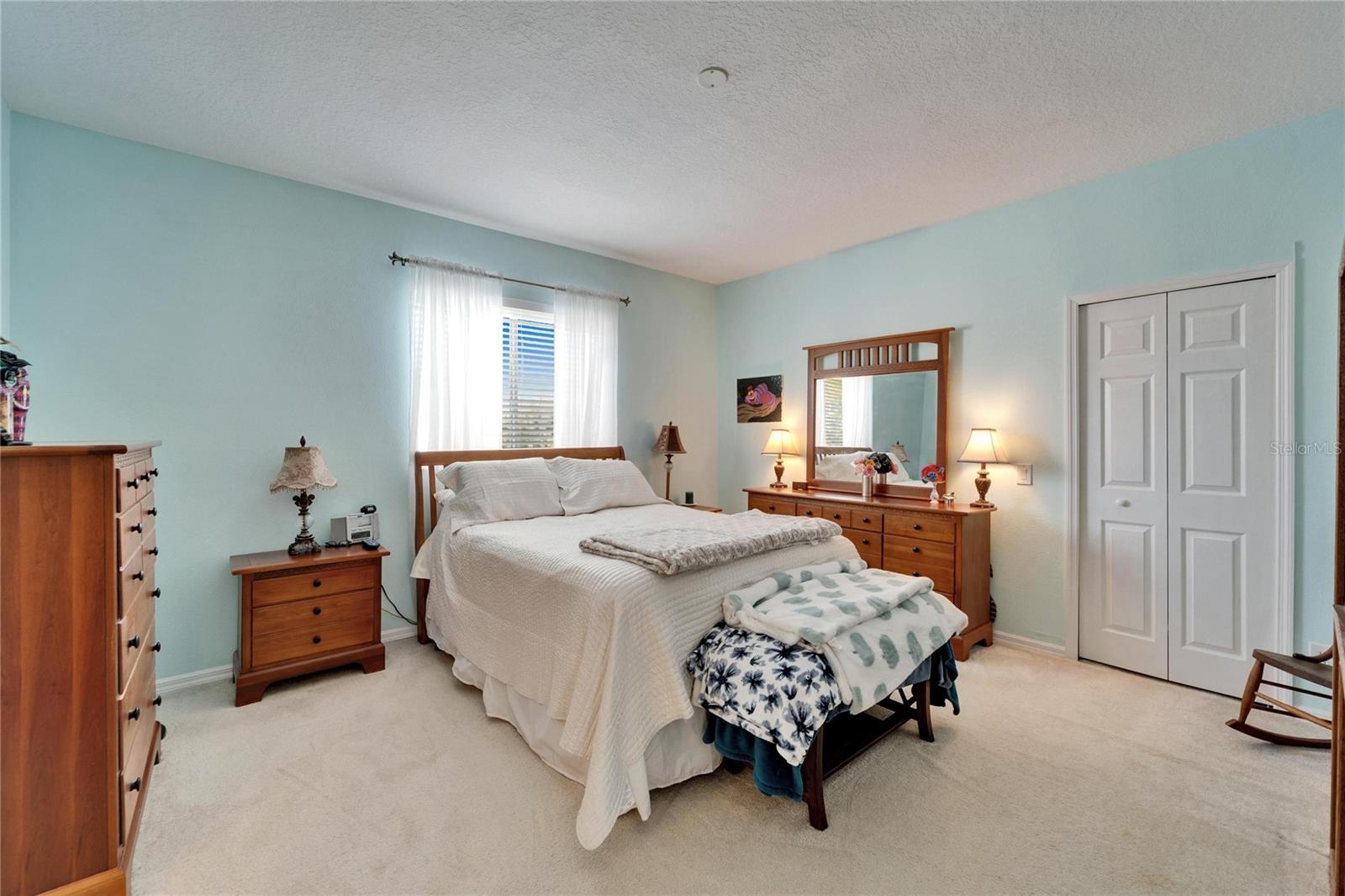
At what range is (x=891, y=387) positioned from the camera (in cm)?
400

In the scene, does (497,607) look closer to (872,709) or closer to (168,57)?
(872,709)

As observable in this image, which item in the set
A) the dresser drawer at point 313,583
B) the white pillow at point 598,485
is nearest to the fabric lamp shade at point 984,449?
the white pillow at point 598,485

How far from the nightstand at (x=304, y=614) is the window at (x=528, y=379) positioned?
4.23ft

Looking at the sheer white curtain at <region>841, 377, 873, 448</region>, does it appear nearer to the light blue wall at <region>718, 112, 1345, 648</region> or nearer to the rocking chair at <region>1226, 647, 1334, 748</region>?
the light blue wall at <region>718, 112, 1345, 648</region>

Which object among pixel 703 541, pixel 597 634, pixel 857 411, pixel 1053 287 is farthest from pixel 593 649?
pixel 1053 287

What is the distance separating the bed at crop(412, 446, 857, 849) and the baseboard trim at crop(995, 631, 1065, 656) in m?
1.48

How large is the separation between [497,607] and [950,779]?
190 cm

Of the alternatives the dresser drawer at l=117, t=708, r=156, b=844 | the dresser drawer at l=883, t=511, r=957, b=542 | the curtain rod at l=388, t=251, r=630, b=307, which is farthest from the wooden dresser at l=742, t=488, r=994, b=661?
the dresser drawer at l=117, t=708, r=156, b=844

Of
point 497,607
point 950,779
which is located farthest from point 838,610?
point 497,607

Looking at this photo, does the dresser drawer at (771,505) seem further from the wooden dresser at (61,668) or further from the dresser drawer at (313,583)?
the wooden dresser at (61,668)

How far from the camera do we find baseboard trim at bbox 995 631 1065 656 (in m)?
3.29

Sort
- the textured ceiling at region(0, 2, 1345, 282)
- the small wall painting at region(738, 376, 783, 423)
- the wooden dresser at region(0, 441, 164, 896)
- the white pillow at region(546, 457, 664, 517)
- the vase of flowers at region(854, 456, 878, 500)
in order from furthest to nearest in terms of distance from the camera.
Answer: the small wall painting at region(738, 376, 783, 423) → the vase of flowers at region(854, 456, 878, 500) → the white pillow at region(546, 457, 664, 517) → the textured ceiling at region(0, 2, 1345, 282) → the wooden dresser at region(0, 441, 164, 896)

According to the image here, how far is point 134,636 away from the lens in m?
1.76

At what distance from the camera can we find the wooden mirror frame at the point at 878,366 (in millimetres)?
3727
